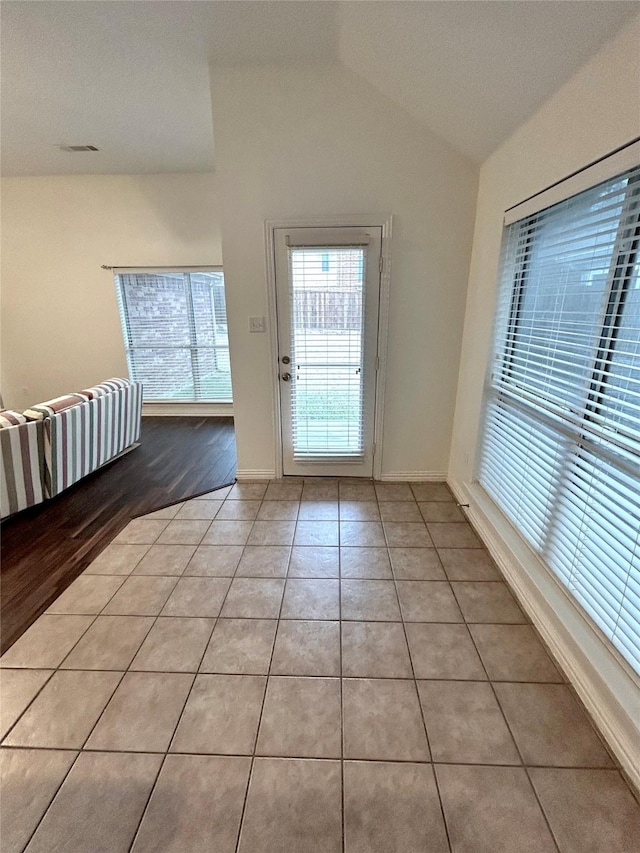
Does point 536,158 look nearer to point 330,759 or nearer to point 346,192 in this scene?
point 346,192

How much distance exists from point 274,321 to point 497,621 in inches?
91.0

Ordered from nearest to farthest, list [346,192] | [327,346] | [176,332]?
[346,192]
[327,346]
[176,332]

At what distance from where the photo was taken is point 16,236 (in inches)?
183

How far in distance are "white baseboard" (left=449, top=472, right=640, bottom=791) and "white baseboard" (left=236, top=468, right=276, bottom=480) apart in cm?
176

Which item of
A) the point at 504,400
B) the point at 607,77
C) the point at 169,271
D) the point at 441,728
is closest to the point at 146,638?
the point at 441,728

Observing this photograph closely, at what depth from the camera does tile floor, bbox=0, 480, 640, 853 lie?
108 cm

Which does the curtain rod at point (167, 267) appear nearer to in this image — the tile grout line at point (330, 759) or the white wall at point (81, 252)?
the white wall at point (81, 252)

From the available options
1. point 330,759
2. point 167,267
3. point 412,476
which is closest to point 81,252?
point 167,267

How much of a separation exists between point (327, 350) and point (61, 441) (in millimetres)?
2161

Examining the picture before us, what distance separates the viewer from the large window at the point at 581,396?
4.41 feet

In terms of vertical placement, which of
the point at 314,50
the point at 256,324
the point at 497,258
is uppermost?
the point at 314,50

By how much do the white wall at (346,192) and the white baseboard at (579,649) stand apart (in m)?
1.38

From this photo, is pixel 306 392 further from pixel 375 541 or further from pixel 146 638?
pixel 146 638

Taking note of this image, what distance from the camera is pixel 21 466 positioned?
2637mm
